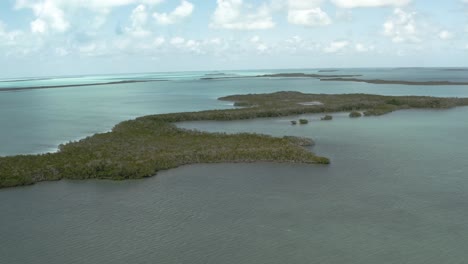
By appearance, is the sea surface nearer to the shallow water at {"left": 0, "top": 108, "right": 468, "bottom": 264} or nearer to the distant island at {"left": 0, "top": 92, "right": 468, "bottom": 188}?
the shallow water at {"left": 0, "top": 108, "right": 468, "bottom": 264}

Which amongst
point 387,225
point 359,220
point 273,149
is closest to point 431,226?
point 387,225

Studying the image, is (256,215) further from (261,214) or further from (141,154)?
(141,154)

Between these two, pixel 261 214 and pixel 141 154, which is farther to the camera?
pixel 141 154

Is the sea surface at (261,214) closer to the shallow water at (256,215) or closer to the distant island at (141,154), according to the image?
the shallow water at (256,215)

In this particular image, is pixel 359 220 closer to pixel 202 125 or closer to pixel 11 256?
pixel 11 256

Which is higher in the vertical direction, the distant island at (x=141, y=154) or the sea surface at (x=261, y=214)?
the distant island at (x=141, y=154)

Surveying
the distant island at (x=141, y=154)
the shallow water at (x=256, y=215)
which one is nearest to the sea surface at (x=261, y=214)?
the shallow water at (x=256, y=215)

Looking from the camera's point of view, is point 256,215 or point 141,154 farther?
point 141,154

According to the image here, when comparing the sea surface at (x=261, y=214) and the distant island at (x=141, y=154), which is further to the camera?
the distant island at (x=141, y=154)

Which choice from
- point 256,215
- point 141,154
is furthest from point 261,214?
point 141,154

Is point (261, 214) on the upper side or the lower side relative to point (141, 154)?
lower

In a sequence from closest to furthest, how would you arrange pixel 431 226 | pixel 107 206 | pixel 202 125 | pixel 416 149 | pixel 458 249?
1. pixel 458 249
2. pixel 431 226
3. pixel 107 206
4. pixel 416 149
5. pixel 202 125
